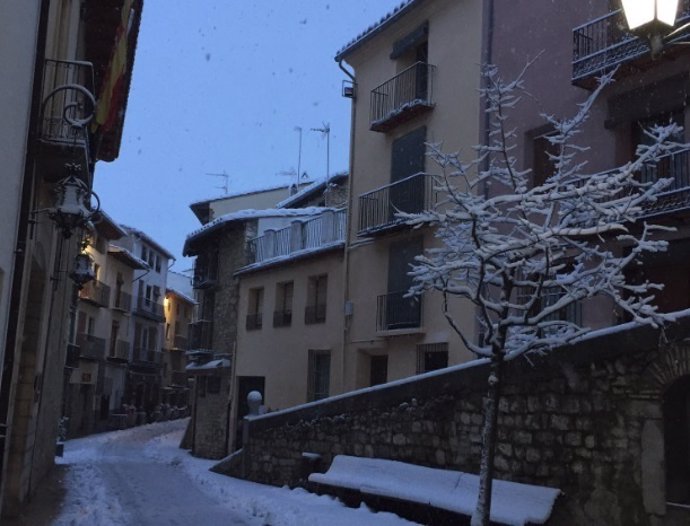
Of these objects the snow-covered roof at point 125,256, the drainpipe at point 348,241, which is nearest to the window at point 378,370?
the drainpipe at point 348,241

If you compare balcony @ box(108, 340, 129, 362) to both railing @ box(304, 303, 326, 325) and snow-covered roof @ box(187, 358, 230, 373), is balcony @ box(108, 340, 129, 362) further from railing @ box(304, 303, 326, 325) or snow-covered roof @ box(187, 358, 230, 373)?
railing @ box(304, 303, 326, 325)

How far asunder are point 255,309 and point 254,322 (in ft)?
1.71

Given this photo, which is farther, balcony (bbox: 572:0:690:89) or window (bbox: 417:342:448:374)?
window (bbox: 417:342:448:374)

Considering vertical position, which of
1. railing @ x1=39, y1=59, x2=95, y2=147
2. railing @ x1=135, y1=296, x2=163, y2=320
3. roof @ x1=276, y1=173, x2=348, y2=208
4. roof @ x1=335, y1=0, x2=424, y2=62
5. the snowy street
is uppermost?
roof @ x1=335, y1=0, x2=424, y2=62

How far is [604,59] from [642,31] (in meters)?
8.25

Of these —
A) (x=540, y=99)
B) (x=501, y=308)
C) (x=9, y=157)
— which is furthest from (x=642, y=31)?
(x=540, y=99)

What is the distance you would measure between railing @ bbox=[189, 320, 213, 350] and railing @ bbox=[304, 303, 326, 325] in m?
6.78

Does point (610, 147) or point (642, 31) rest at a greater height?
point (610, 147)

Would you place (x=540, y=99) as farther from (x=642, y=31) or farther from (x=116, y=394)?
(x=116, y=394)

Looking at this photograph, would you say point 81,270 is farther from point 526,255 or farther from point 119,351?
point 119,351

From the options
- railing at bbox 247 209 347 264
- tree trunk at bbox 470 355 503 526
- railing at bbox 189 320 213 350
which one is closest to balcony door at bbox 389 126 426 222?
railing at bbox 247 209 347 264

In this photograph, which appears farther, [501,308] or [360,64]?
[360,64]

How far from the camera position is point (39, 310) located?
952 cm

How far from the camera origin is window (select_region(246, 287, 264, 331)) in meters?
22.6
